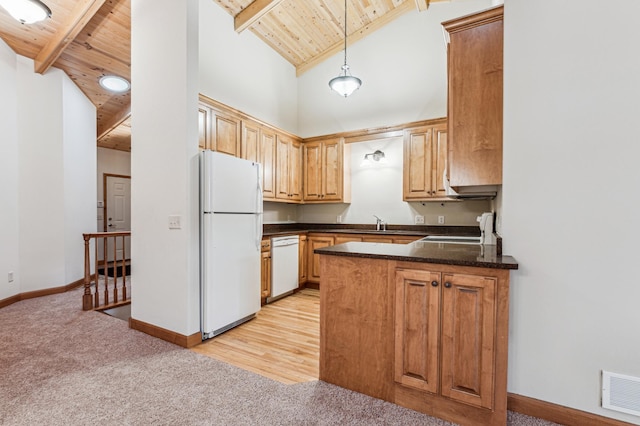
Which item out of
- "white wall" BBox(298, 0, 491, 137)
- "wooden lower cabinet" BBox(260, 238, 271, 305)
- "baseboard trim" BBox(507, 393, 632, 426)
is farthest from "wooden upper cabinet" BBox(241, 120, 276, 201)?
"baseboard trim" BBox(507, 393, 632, 426)

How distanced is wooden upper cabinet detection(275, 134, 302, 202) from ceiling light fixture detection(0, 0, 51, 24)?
2747mm

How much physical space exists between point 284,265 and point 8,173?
368 centimetres

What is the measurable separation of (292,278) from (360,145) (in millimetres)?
2416

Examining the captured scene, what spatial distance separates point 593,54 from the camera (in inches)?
59.8

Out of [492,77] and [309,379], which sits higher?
[492,77]

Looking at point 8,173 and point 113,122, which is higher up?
point 113,122

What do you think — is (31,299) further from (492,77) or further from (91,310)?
(492,77)

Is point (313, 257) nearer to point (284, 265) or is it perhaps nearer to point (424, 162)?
point (284, 265)

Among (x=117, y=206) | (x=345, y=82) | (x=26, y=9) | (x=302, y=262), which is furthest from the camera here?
(x=117, y=206)

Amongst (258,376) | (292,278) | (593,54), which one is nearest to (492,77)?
(593,54)

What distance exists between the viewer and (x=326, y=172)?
4.84 meters

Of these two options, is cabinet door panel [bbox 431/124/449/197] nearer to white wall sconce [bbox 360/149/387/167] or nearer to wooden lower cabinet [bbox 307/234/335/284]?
white wall sconce [bbox 360/149/387/167]

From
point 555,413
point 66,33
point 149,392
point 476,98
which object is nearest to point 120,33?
point 66,33

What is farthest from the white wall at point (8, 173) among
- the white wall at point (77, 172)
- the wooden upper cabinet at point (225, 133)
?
the wooden upper cabinet at point (225, 133)
